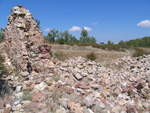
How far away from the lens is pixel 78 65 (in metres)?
6.62

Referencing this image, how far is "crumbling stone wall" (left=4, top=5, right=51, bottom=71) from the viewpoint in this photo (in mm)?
5293

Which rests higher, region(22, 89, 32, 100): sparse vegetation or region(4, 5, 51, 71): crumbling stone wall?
region(4, 5, 51, 71): crumbling stone wall

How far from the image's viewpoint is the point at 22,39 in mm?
5352

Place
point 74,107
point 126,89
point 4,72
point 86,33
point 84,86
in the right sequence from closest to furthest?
point 74,107 → point 84,86 → point 4,72 → point 126,89 → point 86,33

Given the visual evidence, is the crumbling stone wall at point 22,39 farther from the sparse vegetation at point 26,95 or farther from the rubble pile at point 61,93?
the sparse vegetation at point 26,95

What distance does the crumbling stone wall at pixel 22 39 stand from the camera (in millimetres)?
5293

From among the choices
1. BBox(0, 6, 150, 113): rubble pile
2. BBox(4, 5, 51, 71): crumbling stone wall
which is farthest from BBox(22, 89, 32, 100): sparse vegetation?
BBox(4, 5, 51, 71): crumbling stone wall

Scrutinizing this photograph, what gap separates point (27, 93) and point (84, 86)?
184 cm

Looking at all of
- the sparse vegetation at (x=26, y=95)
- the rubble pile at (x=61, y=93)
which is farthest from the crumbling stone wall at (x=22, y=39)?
the sparse vegetation at (x=26, y=95)

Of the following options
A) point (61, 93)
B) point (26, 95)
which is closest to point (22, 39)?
point (26, 95)

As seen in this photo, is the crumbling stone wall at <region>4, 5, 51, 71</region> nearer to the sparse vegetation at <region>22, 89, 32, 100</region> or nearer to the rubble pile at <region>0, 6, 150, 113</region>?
the rubble pile at <region>0, 6, 150, 113</region>

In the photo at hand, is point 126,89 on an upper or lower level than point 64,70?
lower

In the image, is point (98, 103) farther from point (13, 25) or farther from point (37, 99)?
point (13, 25)

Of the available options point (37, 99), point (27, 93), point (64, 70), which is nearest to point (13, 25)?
point (64, 70)
